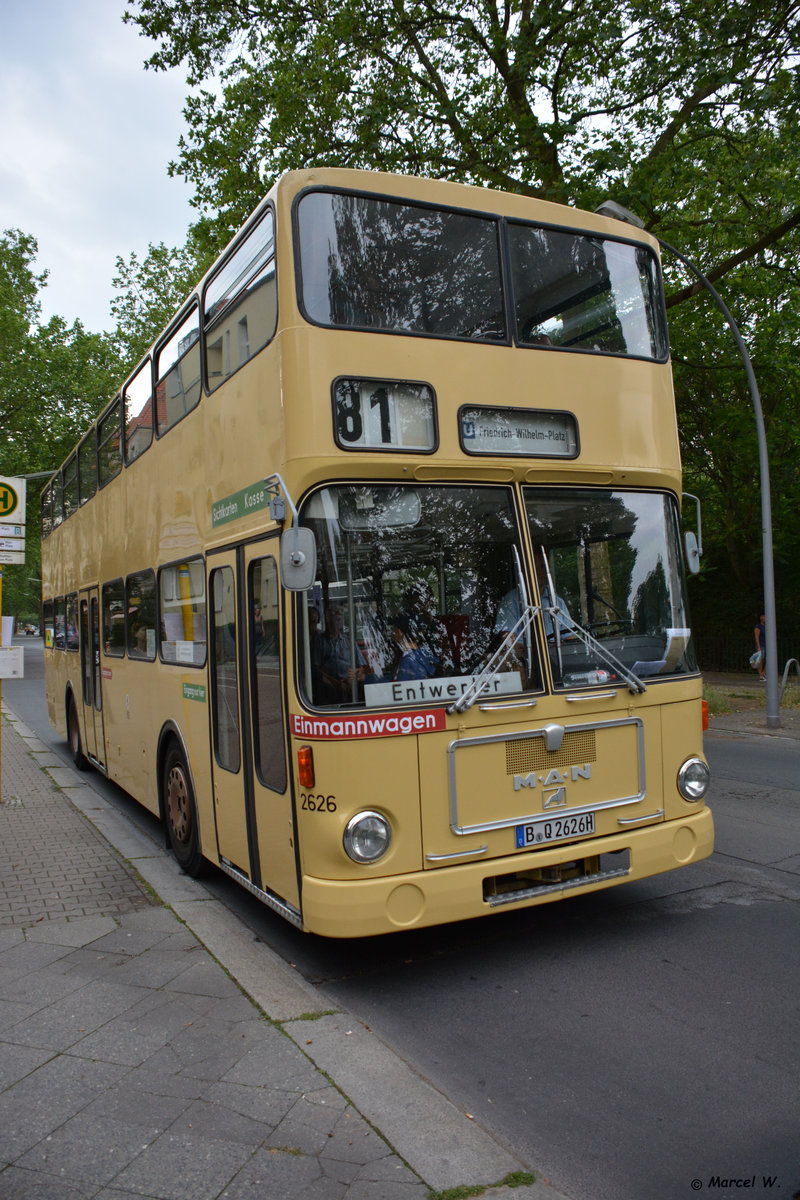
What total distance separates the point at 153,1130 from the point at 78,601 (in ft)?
31.6

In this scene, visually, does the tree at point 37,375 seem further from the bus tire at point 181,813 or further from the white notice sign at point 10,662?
the bus tire at point 181,813

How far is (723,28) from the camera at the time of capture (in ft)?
37.2

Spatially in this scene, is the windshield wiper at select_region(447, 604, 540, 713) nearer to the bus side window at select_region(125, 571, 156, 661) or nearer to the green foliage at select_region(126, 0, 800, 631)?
the bus side window at select_region(125, 571, 156, 661)

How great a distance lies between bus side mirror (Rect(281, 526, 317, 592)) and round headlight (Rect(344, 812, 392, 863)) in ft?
3.69

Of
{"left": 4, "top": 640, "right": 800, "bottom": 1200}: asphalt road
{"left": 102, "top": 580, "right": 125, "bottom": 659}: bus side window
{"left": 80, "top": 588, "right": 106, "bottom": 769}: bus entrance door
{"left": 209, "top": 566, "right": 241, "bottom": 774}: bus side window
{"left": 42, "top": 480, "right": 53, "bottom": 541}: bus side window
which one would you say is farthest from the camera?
{"left": 42, "top": 480, "right": 53, "bottom": 541}: bus side window

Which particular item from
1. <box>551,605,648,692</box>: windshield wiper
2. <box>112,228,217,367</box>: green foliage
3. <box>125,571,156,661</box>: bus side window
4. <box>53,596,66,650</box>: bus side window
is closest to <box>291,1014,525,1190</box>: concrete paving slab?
<box>551,605,648,692</box>: windshield wiper

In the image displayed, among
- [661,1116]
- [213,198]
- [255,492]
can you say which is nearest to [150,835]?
[255,492]

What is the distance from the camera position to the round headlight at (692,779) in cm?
519

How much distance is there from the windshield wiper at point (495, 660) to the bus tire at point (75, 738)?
29.9ft

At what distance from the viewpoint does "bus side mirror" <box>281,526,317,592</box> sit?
4.17 meters

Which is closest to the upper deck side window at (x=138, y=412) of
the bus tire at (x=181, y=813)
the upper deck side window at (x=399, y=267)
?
the bus tire at (x=181, y=813)

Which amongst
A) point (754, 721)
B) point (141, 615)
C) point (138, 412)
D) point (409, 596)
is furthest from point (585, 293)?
point (754, 721)

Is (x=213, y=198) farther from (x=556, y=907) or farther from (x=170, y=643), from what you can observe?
(x=556, y=907)

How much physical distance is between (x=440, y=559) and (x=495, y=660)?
23.0 inches
